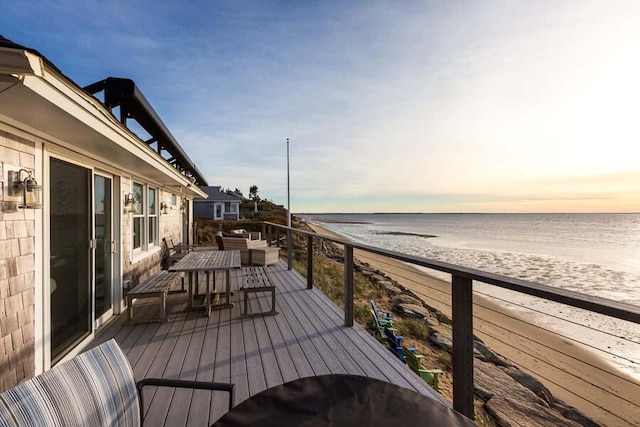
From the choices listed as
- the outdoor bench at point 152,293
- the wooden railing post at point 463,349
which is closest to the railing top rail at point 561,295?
the wooden railing post at point 463,349

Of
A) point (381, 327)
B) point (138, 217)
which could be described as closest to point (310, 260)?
point (381, 327)

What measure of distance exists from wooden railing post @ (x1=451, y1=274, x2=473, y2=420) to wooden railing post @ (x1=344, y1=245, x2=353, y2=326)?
1.55 m

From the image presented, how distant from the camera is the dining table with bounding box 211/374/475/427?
3.35 ft

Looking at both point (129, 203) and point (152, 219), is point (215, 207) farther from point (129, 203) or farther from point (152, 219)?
point (129, 203)

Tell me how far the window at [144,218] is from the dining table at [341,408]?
14.7ft

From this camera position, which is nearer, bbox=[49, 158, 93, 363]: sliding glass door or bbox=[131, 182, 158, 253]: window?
bbox=[49, 158, 93, 363]: sliding glass door

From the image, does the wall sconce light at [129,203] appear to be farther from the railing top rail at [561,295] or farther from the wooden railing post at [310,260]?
the railing top rail at [561,295]

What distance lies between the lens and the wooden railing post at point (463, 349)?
5.46 ft

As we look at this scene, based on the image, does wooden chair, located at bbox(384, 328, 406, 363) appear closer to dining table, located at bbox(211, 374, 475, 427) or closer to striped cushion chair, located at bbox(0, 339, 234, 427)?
dining table, located at bbox(211, 374, 475, 427)

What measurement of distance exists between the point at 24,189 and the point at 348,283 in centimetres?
269

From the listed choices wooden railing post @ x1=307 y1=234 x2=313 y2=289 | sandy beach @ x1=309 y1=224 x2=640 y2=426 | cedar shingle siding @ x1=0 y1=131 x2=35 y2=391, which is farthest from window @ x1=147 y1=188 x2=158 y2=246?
sandy beach @ x1=309 y1=224 x2=640 y2=426

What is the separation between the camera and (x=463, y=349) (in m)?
1.67

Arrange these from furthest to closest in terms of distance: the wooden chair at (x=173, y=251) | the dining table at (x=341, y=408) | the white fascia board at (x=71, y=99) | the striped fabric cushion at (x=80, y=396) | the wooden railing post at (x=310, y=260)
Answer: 1. the wooden chair at (x=173, y=251)
2. the wooden railing post at (x=310, y=260)
3. the white fascia board at (x=71, y=99)
4. the dining table at (x=341, y=408)
5. the striped fabric cushion at (x=80, y=396)

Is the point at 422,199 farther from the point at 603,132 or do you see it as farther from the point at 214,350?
the point at 214,350
